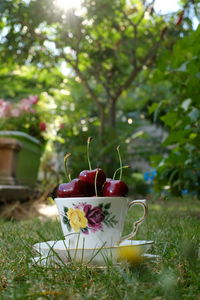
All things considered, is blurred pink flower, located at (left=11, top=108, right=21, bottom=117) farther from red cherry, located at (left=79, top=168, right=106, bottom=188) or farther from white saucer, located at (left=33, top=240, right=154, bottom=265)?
white saucer, located at (left=33, top=240, right=154, bottom=265)

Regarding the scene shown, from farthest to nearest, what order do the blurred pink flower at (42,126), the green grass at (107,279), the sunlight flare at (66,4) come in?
the blurred pink flower at (42,126) → the sunlight flare at (66,4) → the green grass at (107,279)

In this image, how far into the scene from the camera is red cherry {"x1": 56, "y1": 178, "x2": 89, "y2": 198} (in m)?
1.23

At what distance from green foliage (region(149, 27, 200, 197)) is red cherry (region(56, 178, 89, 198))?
3.81 feet

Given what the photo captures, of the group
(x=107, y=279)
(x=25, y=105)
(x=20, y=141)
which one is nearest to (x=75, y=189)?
(x=107, y=279)

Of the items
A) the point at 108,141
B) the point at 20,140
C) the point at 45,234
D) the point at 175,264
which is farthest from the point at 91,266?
the point at 108,141

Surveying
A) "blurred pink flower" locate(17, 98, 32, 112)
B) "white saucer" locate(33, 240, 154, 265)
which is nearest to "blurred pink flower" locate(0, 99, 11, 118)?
"blurred pink flower" locate(17, 98, 32, 112)

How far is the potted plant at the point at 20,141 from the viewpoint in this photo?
4172 millimetres

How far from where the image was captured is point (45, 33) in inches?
186

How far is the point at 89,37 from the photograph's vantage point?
16.0 feet

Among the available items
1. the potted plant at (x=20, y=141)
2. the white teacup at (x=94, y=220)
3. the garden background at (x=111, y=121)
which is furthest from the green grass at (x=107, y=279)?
the potted plant at (x=20, y=141)

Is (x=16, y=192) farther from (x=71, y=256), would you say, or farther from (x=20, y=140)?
(x=71, y=256)

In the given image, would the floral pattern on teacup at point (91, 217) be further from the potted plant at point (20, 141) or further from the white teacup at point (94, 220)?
the potted plant at point (20, 141)

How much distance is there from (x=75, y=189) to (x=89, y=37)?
3910 millimetres

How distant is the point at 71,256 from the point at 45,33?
156 inches
